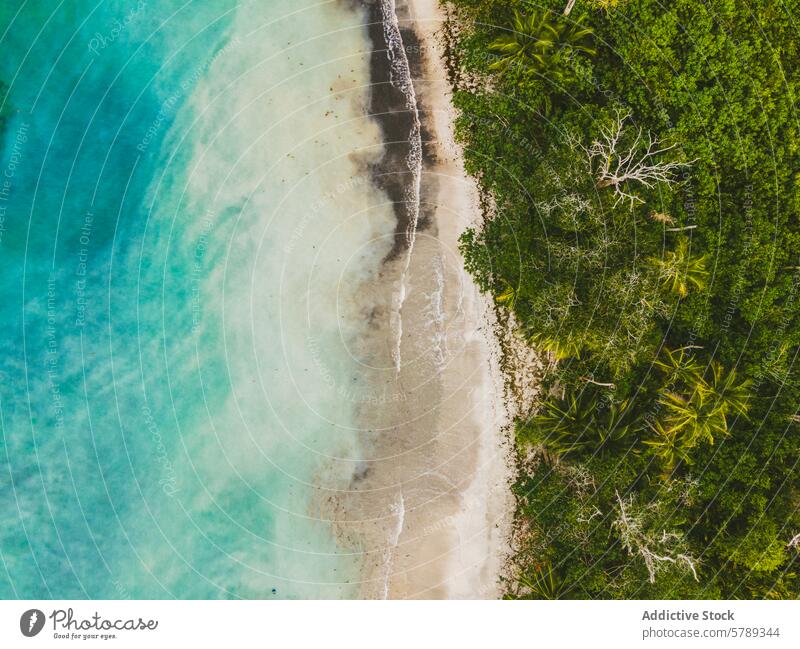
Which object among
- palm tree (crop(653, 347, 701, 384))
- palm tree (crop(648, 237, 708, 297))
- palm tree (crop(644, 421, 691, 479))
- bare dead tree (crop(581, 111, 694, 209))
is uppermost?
bare dead tree (crop(581, 111, 694, 209))

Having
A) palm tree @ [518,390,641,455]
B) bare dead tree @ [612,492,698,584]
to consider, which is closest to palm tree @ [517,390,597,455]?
palm tree @ [518,390,641,455]

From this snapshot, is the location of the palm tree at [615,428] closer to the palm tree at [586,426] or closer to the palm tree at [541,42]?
the palm tree at [586,426]

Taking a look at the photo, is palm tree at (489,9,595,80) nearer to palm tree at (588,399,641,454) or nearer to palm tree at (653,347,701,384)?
palm tree at (653,347,701,384)

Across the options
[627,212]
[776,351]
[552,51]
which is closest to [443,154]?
[552,51]

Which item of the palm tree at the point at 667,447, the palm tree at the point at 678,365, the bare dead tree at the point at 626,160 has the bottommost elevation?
the palm tree at the point at 667,447

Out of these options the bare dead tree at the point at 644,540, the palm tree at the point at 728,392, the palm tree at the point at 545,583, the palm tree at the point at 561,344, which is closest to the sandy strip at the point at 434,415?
the palm tree at the point at 545,583

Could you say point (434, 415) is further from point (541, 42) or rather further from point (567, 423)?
point (541, 42)
